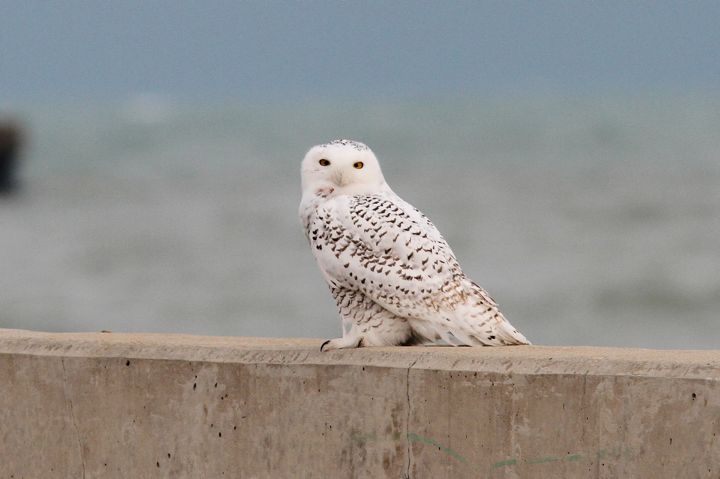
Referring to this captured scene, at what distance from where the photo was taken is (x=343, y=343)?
3.46 m

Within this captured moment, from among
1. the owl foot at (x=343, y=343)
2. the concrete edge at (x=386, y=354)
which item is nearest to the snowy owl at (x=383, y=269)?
the owl foot at (x=343, y=343)

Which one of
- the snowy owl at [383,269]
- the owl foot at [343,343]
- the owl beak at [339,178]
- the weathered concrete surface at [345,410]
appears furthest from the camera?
the owl beak at [339,178]

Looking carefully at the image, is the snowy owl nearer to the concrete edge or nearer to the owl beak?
the owl beak

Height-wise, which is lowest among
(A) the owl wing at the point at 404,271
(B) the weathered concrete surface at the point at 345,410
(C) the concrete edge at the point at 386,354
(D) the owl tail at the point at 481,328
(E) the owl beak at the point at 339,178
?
(B) the weathered concrete surface at the point at 345,410

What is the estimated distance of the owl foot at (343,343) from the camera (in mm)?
3412

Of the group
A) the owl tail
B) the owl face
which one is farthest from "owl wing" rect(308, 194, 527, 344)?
the owl face

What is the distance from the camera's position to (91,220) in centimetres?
2270

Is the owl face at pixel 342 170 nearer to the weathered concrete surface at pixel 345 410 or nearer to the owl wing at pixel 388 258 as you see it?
the owl wing at pixel 388 258

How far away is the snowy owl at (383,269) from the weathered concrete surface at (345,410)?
0.60 ft

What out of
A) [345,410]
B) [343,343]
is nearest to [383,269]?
[343,343]

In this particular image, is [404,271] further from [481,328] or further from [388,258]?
[481,328]

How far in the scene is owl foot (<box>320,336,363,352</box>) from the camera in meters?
3.41

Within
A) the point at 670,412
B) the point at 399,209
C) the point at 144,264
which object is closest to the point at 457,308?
the point at 399,209

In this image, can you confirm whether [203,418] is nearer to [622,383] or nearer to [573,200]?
[622,383]
